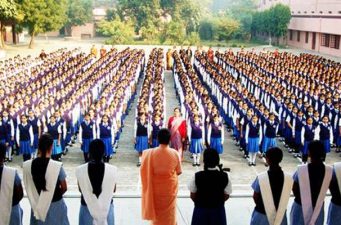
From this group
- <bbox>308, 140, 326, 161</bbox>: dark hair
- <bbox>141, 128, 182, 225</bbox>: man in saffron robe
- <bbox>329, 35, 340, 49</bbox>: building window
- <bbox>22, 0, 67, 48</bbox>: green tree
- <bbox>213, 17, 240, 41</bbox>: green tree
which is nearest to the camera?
<bbox>308, 140, 326, 161</bbox>: dark hair

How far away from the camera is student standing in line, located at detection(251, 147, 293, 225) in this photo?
462 centimetres

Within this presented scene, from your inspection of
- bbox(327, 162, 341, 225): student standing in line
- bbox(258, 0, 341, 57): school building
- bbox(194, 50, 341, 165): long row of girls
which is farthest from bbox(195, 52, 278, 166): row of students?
bbox(258, 0, 341, 57): school building

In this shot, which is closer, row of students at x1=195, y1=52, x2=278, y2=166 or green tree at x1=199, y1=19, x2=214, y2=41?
row of students at x1=195, y1=52, x2=278, y2=166

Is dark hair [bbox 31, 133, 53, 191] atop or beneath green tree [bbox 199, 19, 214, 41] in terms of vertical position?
beneath

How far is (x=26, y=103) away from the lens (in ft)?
40.0

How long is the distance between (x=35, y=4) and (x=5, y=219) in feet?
115

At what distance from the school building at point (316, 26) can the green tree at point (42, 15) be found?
21.1 m

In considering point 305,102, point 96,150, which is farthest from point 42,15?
point 96,150

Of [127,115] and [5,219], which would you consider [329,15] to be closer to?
[127,115]

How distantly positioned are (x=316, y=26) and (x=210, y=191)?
3705cm

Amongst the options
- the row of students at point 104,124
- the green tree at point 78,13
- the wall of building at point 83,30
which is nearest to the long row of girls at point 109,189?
the row of students at point 104,124

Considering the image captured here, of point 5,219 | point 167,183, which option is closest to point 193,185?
point 167,183

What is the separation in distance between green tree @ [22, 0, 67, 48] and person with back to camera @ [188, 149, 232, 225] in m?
35.0

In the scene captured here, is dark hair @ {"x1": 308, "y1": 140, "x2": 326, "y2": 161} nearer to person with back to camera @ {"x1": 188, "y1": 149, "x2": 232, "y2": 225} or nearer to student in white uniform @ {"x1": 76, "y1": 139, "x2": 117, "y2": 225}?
person with back to camera @ {"x1": 188, "y1": 149, "x2": 232, "y2": 225}
